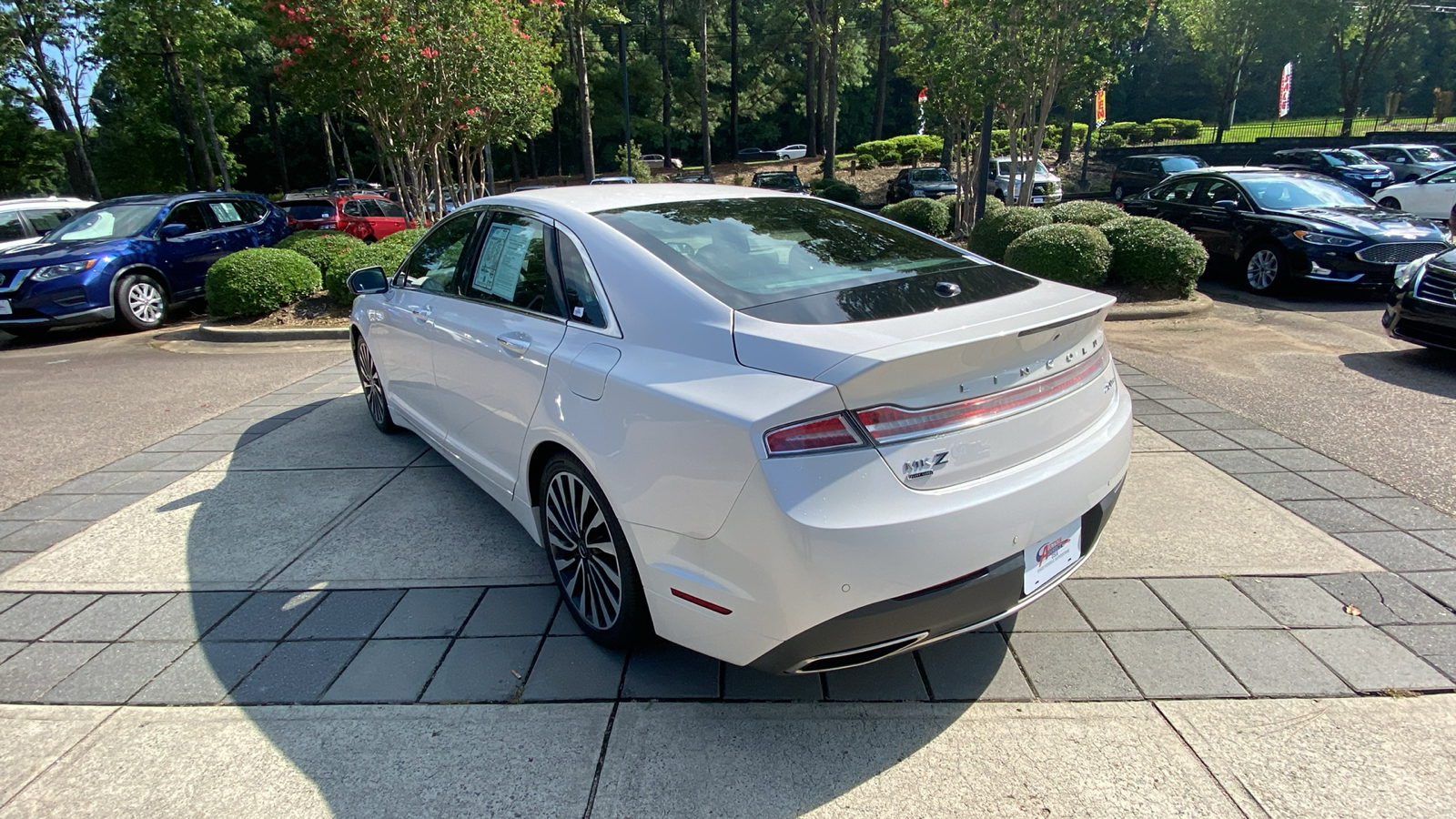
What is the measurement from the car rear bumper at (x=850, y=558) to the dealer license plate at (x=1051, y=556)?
38 millimetres

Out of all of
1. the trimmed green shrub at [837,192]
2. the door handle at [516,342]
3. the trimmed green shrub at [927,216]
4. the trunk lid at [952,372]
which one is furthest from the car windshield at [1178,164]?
the door handle at [516,342]

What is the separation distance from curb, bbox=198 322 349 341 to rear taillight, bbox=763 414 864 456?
329 inches

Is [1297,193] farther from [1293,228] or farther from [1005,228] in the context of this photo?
[1005,228]

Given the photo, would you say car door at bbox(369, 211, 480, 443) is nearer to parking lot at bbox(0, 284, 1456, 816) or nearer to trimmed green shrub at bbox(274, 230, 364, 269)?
parking lot at bbox(0, 284, 1456, 816)

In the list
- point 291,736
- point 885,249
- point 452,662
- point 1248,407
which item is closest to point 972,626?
point 885,249

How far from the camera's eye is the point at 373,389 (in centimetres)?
538

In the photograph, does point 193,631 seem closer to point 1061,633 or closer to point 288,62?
point 1061,633

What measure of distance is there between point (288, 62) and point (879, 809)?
1255 cm

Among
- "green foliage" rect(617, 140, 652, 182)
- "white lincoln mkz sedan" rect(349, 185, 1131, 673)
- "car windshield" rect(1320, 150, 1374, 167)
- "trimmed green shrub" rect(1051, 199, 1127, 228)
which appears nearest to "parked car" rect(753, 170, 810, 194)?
"green foliage" rect(617, 140, 652, 182)

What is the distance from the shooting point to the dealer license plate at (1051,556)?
2.37 meters

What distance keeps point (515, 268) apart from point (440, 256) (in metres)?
1.09

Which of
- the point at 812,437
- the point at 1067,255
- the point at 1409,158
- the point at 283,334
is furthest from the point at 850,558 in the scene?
the point at 1409,158

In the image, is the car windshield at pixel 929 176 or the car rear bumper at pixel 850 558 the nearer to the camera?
the car rear bumper at pixel 850 558

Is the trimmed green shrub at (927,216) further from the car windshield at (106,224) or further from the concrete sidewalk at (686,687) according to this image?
the car windshield at (106,224)
